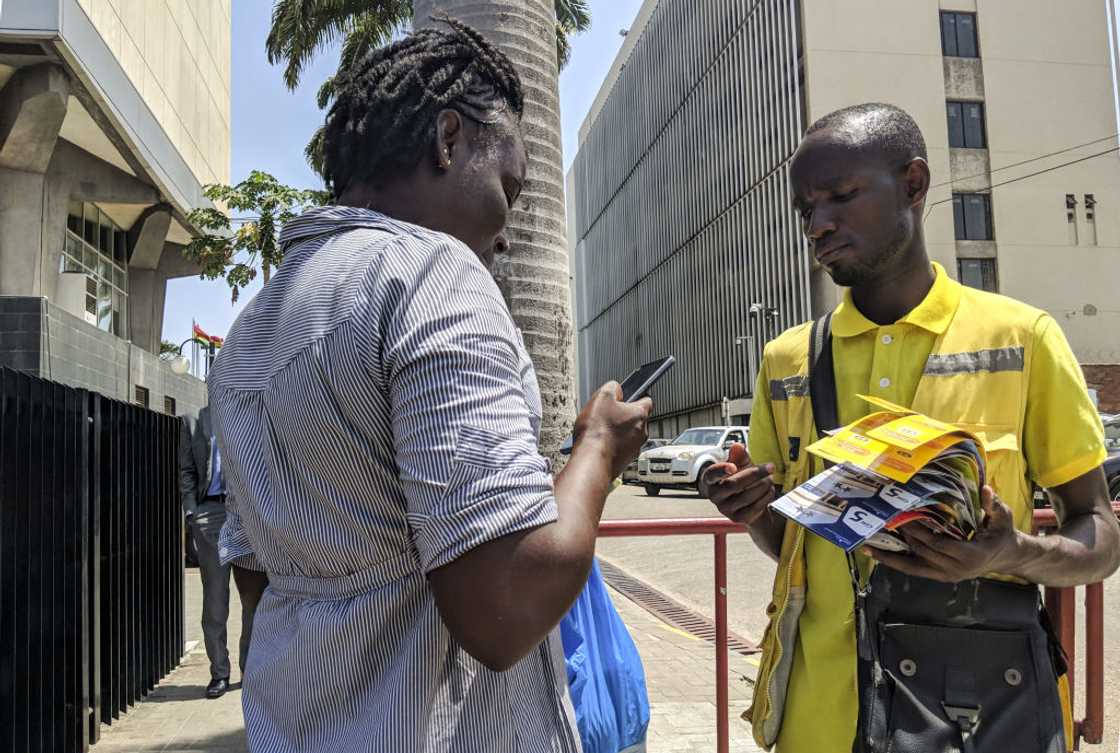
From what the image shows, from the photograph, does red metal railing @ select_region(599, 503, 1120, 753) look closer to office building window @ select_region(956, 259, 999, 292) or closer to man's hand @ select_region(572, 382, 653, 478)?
man's hand @ select_region(572, 382, 653, 478)

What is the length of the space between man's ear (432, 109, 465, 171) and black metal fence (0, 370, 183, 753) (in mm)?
3177

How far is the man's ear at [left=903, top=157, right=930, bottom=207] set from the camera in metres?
2.19

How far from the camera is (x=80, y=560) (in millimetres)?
4867

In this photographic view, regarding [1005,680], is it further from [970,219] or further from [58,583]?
[970,219]

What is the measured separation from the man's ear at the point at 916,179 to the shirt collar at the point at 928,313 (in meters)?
0.16

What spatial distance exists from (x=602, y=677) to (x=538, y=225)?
108 inches

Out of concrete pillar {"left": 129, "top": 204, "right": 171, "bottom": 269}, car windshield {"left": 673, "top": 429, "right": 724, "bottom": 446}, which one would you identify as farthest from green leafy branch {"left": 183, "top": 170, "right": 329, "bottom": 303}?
car windshield {"left": 673, "top": 429, "right": 724, "bottom": 446}

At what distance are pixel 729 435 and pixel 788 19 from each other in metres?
22.0

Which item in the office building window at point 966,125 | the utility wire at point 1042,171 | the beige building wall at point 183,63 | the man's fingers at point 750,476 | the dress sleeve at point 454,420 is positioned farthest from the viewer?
the office building window at point 966,125

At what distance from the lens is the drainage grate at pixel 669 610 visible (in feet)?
25.8

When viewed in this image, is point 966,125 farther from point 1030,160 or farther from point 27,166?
point 27,166

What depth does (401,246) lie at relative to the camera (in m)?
1.26

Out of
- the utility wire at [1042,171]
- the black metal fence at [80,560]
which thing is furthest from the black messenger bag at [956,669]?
the utility wire at [1042,171]

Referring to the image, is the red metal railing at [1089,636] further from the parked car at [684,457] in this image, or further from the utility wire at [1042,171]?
the utility wire at [1042,171]
